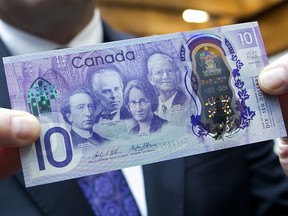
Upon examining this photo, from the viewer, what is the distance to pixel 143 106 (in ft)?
2.83

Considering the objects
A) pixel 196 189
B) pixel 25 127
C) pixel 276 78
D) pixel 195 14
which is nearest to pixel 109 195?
pixel 196 189

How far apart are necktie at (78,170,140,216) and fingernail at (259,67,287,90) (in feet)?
1.39

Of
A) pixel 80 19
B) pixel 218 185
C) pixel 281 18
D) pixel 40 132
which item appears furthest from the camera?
pixel 281 18

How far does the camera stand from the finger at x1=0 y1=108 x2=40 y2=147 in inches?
27.8

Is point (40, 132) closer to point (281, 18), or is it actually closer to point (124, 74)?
point (124, 74)

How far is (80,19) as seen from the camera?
4.15 feet

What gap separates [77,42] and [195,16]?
2.93m

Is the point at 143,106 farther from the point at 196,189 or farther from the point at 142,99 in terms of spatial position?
the point at 196,189

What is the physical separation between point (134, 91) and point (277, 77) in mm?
273

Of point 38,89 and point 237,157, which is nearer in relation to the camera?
point 38,89

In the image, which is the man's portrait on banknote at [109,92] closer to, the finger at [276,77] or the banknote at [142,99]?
the banknote at [142,99]

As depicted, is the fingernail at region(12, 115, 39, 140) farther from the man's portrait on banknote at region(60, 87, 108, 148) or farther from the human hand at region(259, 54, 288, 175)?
the human hand at region(259, 54, 288, 175)

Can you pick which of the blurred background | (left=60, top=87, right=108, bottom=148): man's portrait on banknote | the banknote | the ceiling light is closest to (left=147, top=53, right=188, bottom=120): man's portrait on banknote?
the banknote

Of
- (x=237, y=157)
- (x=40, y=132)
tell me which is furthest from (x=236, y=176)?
(x=40, y=132)
